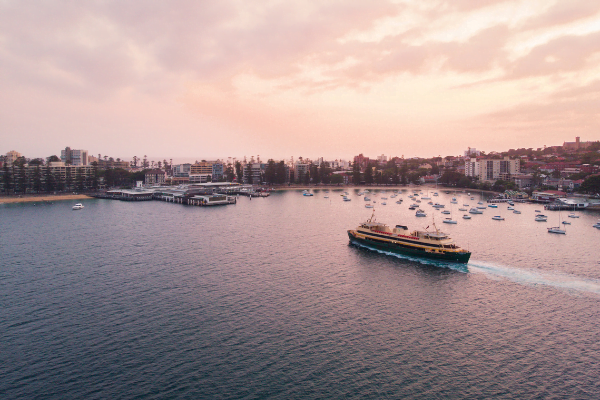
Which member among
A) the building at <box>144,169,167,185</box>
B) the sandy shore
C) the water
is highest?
the building at <box>144,169,167,185</box>

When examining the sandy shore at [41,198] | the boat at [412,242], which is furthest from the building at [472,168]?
the sandy shore at [41,198]

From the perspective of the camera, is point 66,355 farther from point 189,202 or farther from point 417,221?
point 189,202

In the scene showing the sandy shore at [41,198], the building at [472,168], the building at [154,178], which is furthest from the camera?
the building at [472,168]

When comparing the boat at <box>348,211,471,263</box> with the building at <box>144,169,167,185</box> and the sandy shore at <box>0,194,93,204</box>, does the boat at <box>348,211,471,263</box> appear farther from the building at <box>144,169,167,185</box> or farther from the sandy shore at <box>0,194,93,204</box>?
the building at <box>144,169,167,185</box>

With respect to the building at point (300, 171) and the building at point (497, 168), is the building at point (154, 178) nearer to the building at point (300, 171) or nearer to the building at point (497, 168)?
the building at point (300, 171)

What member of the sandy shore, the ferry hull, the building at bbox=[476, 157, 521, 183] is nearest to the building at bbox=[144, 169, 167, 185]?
the sandy shore

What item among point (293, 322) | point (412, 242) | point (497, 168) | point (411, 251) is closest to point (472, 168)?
point (497, 168)

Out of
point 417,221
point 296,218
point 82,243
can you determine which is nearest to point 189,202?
point 296,218
